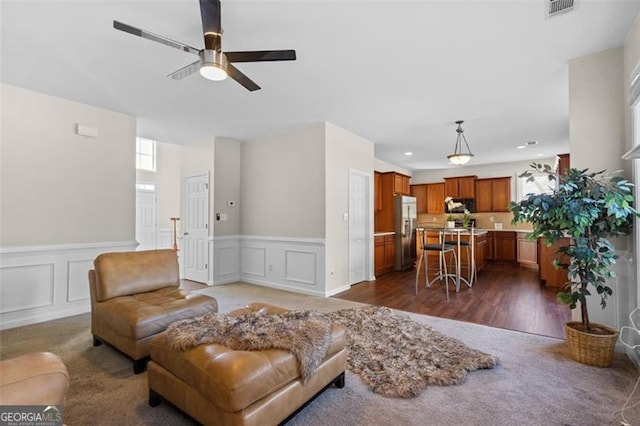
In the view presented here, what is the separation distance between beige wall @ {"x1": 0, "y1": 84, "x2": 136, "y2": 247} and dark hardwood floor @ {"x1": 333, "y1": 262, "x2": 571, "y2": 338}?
3.66 metres

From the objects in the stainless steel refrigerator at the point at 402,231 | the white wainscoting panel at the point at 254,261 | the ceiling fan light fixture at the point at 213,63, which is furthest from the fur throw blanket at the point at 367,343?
the stainless steel refrigerator at the point at 402,231

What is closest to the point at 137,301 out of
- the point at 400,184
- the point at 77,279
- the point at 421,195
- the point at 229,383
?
the point at 229,383

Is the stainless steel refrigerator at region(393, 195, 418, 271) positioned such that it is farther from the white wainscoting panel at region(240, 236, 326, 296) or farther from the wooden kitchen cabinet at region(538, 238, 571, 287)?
the white wainscoting panel at region(240, 236, 326, 296)

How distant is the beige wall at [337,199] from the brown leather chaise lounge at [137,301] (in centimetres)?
225

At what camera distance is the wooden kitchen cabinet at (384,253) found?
237 inches

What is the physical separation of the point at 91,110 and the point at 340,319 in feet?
14.4

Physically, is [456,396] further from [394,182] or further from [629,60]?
[394,182]

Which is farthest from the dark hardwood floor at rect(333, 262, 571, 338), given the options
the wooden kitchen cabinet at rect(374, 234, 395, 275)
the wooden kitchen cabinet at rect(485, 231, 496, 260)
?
the wooden kitchen cabinet at rect(485, 231, 496, 260)

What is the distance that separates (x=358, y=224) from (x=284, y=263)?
1.58m

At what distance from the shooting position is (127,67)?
2.98m

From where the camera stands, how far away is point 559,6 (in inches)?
82.5

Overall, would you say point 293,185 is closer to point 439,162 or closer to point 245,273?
point 245,273

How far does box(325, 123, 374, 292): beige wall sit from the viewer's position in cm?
462

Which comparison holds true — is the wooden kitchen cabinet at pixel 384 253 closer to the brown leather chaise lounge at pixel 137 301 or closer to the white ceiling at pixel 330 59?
the white ceiling at pixel 330 59
